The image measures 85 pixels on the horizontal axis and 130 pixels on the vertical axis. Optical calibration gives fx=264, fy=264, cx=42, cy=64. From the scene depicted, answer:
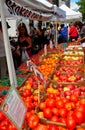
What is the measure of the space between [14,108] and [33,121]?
62 centimetres

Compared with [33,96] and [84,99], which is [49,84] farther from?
[84,99]

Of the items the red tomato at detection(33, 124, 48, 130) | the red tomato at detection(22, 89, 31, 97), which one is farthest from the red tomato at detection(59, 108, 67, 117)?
the red tomato at detection(22, 89, 31, 97)

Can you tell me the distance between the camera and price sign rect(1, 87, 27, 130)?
222 centimetres

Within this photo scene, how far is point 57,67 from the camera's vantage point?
6.82 meters

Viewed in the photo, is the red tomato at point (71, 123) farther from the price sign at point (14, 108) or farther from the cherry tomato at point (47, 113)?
the price sign at point (14, 108)

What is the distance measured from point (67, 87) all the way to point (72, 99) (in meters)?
0.97

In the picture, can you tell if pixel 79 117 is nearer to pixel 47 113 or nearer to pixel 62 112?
pixel 62 112

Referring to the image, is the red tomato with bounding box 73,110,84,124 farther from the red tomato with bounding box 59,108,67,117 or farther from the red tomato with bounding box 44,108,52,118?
the red tomato with bounding box 44,108,52,118

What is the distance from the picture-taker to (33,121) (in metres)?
2.90

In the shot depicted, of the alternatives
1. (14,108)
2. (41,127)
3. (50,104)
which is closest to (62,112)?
(50,104)

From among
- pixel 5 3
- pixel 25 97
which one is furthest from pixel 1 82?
pixel 5 3

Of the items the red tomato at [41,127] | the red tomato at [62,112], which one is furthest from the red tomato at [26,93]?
the red tomato at [41,127]

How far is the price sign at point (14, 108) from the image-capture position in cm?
222

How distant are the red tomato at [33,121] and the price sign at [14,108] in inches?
13.6
